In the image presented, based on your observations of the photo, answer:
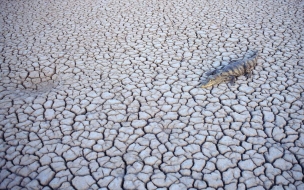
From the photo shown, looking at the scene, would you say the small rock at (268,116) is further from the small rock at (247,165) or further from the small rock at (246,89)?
the small rock at (247,165)

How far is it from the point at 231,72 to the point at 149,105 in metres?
1.29

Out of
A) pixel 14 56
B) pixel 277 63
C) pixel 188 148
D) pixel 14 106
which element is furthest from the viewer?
pixel 14 56

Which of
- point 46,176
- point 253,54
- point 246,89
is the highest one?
point 253,54

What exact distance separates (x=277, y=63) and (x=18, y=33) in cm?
489

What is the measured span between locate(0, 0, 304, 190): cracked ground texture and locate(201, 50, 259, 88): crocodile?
11 centimetres

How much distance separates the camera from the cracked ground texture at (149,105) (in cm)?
225

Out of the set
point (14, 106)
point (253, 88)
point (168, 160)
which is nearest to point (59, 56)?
point (14, 106)

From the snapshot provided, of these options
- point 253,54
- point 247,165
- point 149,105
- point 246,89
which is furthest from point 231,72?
point 247,165

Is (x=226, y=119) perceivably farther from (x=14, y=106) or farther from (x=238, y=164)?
(x=14, y=106)

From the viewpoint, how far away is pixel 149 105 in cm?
307

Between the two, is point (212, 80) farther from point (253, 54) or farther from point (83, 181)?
point (83, 181)

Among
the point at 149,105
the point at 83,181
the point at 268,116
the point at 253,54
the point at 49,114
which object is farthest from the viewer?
the point at 253,54

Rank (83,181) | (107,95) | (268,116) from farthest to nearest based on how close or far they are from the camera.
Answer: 1. (107,95)
2. (268,116)
3. (83,181)

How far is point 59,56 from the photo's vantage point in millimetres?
4145
